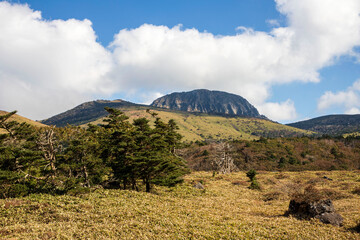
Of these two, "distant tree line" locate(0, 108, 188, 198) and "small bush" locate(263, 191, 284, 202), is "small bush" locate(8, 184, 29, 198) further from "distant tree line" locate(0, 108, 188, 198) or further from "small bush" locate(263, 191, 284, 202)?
"small bush" locate(263, 191, 284, 202)

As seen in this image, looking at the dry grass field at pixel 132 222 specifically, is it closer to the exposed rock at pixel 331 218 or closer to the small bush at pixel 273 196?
the exposed rock at pixel 331 218

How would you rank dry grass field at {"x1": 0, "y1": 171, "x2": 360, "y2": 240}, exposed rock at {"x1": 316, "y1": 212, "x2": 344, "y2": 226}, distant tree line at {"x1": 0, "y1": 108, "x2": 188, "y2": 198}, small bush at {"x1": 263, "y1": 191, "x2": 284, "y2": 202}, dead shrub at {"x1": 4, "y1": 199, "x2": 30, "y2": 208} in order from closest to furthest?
dry grass field at {"x1": 0, "y1": 171, "x2": 360, "y2": 240}, exposed rock at {"x1": 316, "y1": 212, "x2": 344, "y2": 226}, dead shrub at {"x1": 4, "y1": 199, "x2": 30, "y2": 208}, distant tree line at {"x1": 0, "y1": 108, "x2": 188, "y2": 198}, small bush at {"x1": 263, "y1": 191, "x2": 284, "y2": 202}

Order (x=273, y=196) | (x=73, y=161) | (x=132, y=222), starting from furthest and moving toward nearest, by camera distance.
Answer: (x=273, y=196) < (x=73, y=161) < (x=132, y=222)

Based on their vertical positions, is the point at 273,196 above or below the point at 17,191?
below

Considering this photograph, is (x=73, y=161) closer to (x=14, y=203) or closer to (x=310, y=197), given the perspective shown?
(x=14, y=203)

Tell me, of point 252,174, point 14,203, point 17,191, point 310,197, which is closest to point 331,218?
point 310,197

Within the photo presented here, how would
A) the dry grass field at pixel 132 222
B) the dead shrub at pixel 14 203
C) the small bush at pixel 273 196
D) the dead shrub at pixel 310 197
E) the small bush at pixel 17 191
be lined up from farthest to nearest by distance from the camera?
the small bush at pixel 273 196, the small bush at pixel 17 191, the dead shrub at pixel 310 197, the dead shrub at pixel 14 203, the dry grass field at pixel 132 222

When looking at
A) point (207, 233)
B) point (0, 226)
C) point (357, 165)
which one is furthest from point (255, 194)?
point (357, 165)

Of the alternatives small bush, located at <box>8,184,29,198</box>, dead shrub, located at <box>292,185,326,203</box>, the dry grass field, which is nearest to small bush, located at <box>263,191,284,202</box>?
the dry grass field

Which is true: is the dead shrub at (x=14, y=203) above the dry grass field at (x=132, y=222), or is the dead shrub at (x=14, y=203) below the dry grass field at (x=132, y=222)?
above

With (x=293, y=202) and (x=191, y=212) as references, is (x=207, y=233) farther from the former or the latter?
(x=293, y=202)

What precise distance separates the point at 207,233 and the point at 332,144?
11217 centimetres

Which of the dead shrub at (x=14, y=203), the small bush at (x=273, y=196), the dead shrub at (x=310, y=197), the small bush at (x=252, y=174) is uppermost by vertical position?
the dead shrub at (x=310, y=197)

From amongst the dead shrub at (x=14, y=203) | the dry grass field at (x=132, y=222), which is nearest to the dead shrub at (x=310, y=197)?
the dry grass field at (x=132, y=222)
